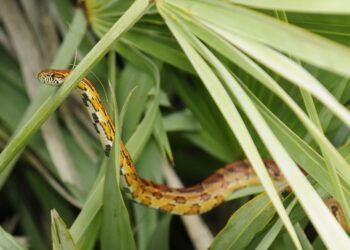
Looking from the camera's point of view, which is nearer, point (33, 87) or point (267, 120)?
point (267, 120)

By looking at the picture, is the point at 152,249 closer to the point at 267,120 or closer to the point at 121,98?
the point at 121,98

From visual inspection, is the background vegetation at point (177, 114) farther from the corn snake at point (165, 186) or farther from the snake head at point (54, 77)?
the snake head at point (54, 77)

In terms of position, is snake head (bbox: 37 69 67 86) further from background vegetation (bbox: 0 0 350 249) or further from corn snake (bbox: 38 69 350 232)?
background vegetation (bbox: 0 0 350 249)

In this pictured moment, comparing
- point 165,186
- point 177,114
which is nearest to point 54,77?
point 165,186

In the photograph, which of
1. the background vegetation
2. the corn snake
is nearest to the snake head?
the corn snake

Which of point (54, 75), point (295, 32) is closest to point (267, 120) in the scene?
point (295, 32)

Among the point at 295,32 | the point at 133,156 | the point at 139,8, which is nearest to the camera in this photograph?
the point at 295,32

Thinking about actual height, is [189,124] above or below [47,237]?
above
